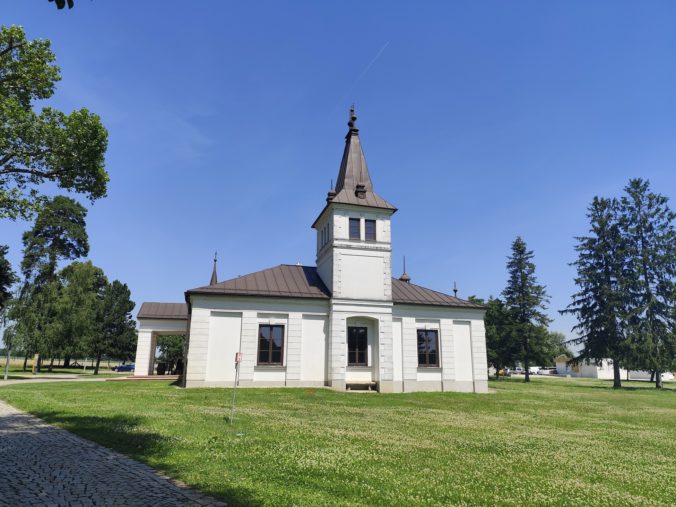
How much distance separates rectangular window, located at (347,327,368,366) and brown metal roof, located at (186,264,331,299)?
9.78 ft

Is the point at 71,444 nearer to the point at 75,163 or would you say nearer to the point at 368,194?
the point at 75,163

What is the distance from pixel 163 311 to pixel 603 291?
4680cm

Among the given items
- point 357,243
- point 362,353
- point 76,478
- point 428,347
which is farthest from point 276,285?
point 76,478

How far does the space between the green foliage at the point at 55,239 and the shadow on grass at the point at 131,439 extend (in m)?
44.0

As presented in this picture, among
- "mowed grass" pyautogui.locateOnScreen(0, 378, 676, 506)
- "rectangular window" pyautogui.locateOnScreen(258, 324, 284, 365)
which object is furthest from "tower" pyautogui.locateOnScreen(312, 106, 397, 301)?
"mowed grass" pyautogui.locateOnScreen(0, 378, 676, 506)

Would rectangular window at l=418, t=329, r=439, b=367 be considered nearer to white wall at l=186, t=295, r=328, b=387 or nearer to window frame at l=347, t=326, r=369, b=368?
window frame at l=347, t=326, r=369, b=368

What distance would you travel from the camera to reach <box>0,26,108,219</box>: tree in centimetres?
1396

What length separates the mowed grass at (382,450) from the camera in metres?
6.54

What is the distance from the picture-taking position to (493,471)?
7938 millimetres

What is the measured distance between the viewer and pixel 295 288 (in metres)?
28.0

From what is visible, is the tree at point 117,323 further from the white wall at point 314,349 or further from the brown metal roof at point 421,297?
the brown metal roof at point 421,297

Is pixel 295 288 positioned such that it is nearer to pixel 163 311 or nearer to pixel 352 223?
pixel 352 223

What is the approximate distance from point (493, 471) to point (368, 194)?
77.8ft

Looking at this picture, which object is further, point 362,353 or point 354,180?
point 354,180
